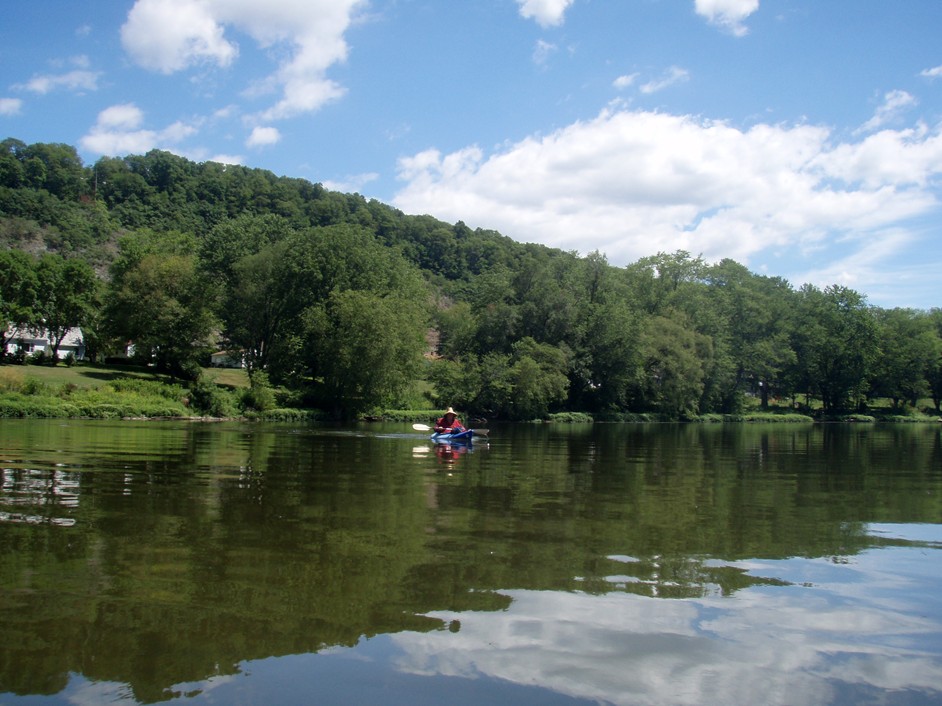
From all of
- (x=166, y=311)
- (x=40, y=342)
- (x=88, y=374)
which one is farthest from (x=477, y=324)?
(x=40, y=342)

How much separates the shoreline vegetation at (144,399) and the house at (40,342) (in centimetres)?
735

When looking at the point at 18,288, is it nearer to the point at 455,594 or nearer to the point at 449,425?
the point at 449,425

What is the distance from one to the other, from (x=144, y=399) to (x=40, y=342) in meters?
47.5

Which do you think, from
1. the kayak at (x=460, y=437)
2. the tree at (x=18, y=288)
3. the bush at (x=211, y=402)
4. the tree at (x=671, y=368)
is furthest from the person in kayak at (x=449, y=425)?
the tree at (x=18, y=288)

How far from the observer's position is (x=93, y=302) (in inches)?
2938

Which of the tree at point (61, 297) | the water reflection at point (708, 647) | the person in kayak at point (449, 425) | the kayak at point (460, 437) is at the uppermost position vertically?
the tree at point (61, 297)

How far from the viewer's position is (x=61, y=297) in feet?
233

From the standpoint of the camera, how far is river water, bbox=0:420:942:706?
6.30m

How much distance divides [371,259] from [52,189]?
11477 centimetres

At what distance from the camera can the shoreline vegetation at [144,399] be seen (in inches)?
1781

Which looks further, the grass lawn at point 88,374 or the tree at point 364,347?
the tree at point 364,347

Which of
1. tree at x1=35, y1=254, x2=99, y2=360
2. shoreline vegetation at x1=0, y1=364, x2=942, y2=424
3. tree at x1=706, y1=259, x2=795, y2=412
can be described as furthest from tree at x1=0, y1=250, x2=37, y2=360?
tree at x1=706, y1=259, x2=795, y2=412

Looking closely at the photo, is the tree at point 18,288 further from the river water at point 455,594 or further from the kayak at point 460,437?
the river water at point 455,594

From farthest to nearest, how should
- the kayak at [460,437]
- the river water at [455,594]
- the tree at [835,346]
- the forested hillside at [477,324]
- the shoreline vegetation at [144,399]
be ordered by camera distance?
the tree at [835,346], the forested hillside at [477,324], the shoreline vegetation at [144,399], the kayak at [460,437], the river water at [455,594]
